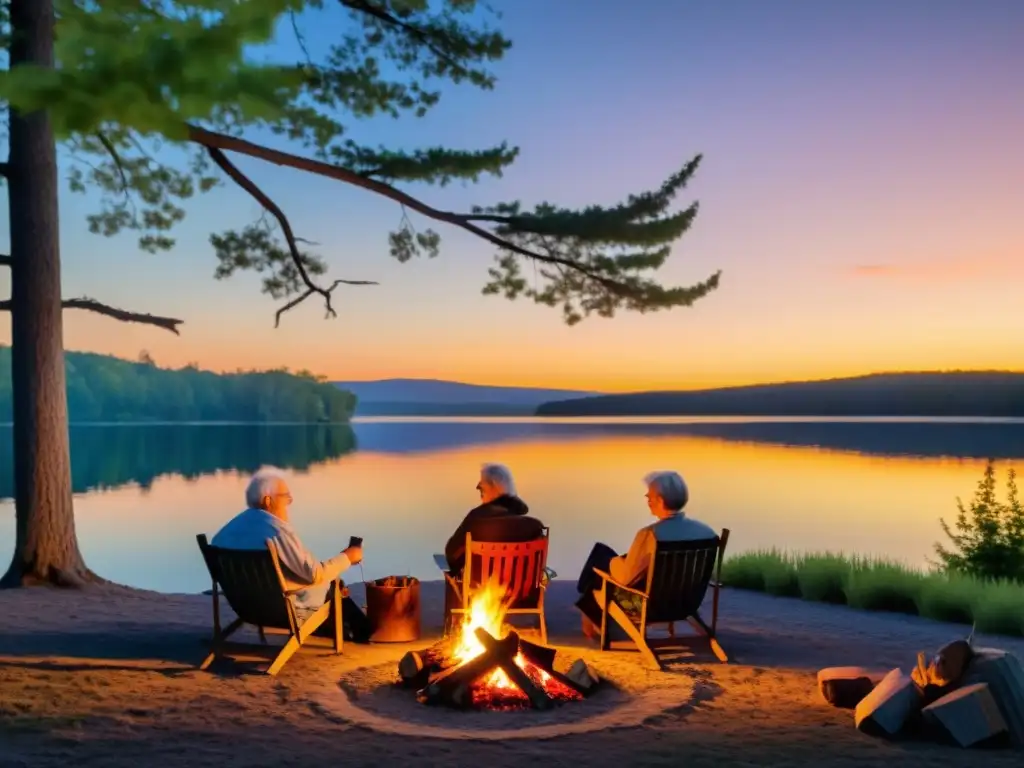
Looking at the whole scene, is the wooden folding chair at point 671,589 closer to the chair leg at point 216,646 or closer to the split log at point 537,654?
the split log at point 537,654

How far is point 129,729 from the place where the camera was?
465cm

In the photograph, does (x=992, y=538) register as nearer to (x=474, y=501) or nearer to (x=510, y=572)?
(x=510, y=572)

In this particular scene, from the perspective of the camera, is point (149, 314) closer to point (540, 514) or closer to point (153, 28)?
point (153, 28)

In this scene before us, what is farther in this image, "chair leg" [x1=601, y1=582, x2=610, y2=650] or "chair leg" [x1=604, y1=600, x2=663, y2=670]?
"chair leg" [x1=601, y1=582, x2=610, y2=650]

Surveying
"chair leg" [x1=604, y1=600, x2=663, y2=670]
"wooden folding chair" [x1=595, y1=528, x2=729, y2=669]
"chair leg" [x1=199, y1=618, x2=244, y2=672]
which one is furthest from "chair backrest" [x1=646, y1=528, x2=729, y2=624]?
"chair leg" [x1=199, y1=618, x2=244, y2=672]

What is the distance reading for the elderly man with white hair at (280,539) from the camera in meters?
5.72

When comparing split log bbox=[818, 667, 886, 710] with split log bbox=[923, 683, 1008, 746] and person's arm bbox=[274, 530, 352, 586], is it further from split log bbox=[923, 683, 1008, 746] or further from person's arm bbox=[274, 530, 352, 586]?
person's arm bbox=[274, 530, 352, 586]

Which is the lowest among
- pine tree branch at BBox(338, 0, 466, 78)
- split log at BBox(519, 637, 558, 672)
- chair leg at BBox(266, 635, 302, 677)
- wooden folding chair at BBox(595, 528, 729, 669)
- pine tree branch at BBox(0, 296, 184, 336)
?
chair leg at BBox(266, 635, 302, 677)

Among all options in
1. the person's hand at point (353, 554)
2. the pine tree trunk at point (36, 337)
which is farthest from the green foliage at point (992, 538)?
the pine tree trunk at point (36, 337)

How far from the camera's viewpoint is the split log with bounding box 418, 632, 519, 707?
5062mm

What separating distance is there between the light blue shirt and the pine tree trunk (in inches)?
148

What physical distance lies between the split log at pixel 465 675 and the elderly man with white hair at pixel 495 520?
1.16 metres

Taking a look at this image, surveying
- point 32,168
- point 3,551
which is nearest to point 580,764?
point 32,168

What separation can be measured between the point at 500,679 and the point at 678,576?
4.19ft
